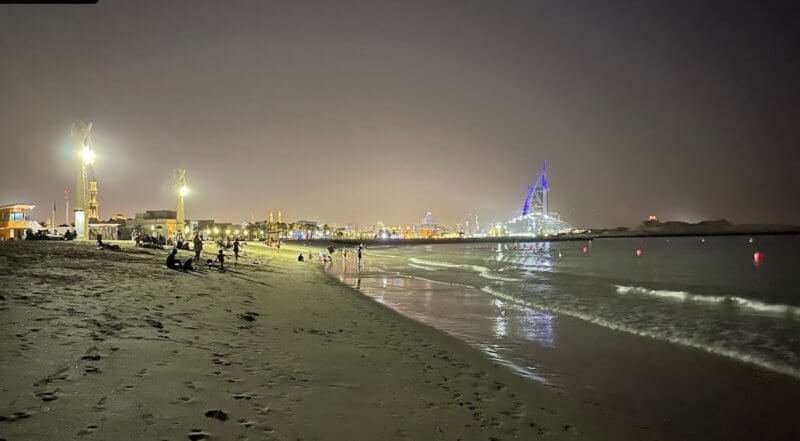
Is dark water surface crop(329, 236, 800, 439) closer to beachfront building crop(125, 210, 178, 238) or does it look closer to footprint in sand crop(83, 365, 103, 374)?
footprint in sand crop(83, 365, 103, 374)

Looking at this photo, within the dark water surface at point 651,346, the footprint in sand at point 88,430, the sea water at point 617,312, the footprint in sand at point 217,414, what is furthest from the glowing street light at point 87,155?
the footprint in sand at point 88,430

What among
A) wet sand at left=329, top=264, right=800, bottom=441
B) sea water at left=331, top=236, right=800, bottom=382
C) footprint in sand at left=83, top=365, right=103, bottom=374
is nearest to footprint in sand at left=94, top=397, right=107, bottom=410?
footprint in sand at left=83, top=365, right=103, bottom=374

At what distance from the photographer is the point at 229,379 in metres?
6.28

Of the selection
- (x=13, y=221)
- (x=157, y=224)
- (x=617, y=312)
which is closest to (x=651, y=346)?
(x=617, y=312)

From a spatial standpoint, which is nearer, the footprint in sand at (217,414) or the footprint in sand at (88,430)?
the footprint in sand at (88,430)

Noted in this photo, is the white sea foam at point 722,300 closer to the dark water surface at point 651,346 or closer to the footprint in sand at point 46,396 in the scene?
the dark water surface at point 651,346

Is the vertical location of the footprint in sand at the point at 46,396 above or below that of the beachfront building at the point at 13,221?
below

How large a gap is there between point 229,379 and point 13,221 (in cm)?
4951

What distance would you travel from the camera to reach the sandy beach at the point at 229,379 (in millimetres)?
Result: 4613

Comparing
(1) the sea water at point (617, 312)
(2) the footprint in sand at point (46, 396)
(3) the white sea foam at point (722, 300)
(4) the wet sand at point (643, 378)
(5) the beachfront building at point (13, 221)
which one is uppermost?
(5) the beachfront building at point (13, 221)

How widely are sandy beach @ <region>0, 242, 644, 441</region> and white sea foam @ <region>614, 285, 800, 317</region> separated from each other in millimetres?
15549

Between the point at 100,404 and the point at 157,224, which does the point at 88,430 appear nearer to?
the point at 100,404

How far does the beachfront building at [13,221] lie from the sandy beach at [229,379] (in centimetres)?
3931

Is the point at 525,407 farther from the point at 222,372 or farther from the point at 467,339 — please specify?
the point at 467,339
